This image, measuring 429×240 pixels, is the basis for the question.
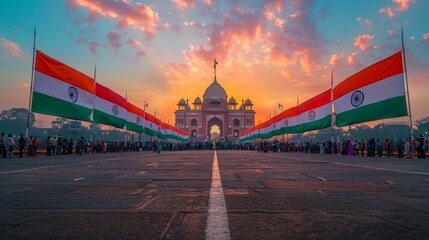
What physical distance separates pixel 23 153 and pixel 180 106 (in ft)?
336

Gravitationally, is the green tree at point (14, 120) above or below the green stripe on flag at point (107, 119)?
above

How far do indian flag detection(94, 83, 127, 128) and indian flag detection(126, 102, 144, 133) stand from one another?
12.7 feet

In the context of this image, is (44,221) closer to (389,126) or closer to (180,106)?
(180,106)

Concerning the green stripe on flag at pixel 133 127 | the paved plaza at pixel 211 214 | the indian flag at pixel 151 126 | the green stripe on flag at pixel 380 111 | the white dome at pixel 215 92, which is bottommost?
the paved plaza at pixel 211 214

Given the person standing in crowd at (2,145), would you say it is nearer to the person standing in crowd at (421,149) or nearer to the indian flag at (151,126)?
the person standing in crowd at (421,149)

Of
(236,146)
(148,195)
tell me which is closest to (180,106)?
(236,146)

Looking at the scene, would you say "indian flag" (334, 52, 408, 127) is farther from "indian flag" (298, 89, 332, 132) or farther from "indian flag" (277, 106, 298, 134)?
"indian flag" (277, 106, 298, 134)

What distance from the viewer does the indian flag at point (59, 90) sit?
19.3m

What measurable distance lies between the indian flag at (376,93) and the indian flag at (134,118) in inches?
910

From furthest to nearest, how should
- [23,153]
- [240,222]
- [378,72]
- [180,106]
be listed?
[180,106]
[23,153]
[378,72]
[240,222]

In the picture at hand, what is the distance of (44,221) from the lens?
2.80m

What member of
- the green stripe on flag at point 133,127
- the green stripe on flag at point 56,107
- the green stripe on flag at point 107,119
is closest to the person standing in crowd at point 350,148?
the green stripe on flag at point 107,119

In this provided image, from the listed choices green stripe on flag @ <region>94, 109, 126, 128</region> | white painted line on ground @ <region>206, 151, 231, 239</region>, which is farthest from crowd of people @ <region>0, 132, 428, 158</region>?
white painted line on ground @ <region>206, 151, 231, 239</region>

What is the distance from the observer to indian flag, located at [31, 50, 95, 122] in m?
19.3
